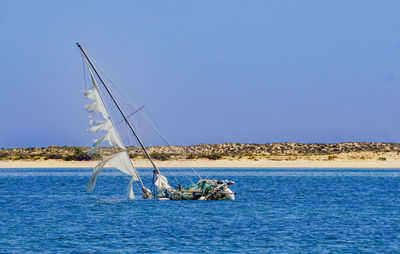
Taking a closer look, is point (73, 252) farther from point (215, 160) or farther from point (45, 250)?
point (215, 160)

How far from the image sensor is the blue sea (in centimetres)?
2633

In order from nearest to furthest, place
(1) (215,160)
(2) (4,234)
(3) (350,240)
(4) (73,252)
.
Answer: (4) (73,252) → (3) (350,240) → (2) (4,234) → (1) (215,160)

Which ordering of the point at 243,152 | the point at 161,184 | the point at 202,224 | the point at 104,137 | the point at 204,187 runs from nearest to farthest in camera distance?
the point at 202,224, the point at 104,137, the point at 204,187, the point at 161,184, the point at 243,152

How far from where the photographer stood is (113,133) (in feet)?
139

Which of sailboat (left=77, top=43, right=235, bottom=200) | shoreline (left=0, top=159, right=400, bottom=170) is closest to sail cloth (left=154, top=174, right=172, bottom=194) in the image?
sailboat (left=77, top=43, right=235, bottom=200)

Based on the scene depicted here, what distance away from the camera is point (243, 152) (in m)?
134

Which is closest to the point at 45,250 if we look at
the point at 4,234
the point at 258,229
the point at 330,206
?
the point at 4,234

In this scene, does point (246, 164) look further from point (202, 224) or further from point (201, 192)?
point (202, 224)

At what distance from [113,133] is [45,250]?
1746 cm

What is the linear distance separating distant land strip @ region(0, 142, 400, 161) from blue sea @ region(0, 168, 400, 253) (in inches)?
2499

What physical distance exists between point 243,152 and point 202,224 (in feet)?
335

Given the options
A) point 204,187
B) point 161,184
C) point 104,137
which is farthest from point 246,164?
point 104,137

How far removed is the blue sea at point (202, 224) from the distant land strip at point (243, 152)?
63481 mm

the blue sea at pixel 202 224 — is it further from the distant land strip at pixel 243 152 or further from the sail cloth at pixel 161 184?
the distant land strip at pixel 243 152
